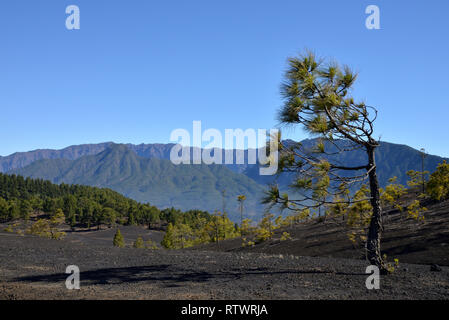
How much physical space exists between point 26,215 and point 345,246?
373 feet

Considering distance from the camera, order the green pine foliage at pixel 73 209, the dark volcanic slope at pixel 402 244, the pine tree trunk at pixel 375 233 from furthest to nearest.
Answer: the green pine foliage at pixel 73 209 < the dark volcanic slope at pixel 402 244 < the pine tree trunk at pixel 375 233

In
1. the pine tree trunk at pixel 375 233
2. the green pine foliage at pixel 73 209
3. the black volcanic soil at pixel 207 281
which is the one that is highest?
the pine tree trunk at pixel 375 233

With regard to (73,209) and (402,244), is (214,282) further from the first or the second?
(73,209)

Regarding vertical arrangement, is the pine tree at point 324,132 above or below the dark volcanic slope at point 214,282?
above

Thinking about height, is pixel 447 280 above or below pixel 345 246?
above

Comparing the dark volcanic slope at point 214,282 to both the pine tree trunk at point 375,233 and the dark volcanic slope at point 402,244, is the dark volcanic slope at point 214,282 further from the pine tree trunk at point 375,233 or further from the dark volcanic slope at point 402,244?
the dark volcanic slope at point 402,244

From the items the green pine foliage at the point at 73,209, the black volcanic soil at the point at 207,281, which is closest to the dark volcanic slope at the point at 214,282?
Result: the black volcanic soil at the point at 207,281

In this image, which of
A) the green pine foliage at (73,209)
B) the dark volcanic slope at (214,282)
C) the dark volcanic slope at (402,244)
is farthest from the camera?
the green pine foliage at (73,209)

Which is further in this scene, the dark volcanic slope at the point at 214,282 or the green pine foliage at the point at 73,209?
the green pine foliage at the point at 73,209

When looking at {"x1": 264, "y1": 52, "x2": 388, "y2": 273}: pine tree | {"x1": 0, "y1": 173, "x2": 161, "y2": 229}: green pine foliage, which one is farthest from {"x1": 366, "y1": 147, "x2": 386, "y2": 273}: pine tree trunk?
{"x1": 0, "y1": 173, "x2": 161, "y2": 229}: green pine foliage
